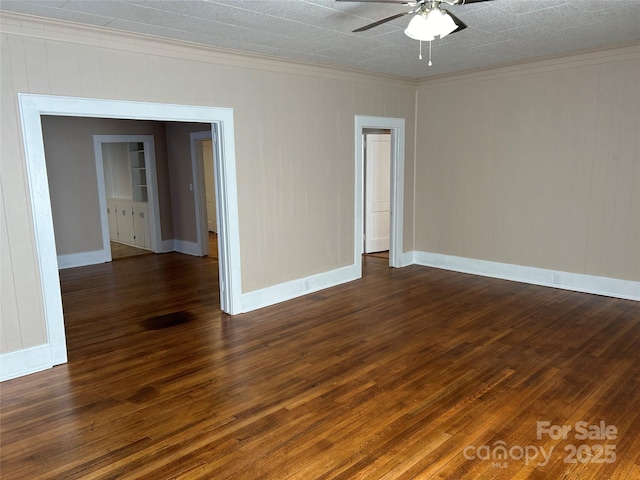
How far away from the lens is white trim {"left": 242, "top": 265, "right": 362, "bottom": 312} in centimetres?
509

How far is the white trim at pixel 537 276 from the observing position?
5.19 m

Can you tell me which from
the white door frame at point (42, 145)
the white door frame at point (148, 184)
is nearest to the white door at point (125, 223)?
the white door frame at point (148, 184)

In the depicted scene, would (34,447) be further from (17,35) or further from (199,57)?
(199,57)

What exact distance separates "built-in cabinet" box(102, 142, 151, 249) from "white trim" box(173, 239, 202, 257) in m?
0.51

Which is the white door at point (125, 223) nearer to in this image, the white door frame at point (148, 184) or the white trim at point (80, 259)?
the white door frame at point (148, 184)

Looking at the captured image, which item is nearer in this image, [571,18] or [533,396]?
[533,396]

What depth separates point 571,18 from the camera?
376 cm

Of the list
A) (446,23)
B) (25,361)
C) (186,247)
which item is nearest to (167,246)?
(186,247)

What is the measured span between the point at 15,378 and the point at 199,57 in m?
3.16

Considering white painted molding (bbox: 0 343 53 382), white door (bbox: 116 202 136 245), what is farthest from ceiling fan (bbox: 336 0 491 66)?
white door (bbox: 116 202 136 245)

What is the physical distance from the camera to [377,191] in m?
7.91

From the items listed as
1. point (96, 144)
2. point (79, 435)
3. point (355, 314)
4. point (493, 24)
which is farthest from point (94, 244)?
point (493, 24)

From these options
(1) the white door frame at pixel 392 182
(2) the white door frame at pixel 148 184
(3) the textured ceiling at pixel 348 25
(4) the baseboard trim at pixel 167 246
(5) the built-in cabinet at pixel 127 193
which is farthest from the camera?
(5) the built-in cabinet at pixel 127 193

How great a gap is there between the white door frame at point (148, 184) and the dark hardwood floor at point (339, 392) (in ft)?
8.44
